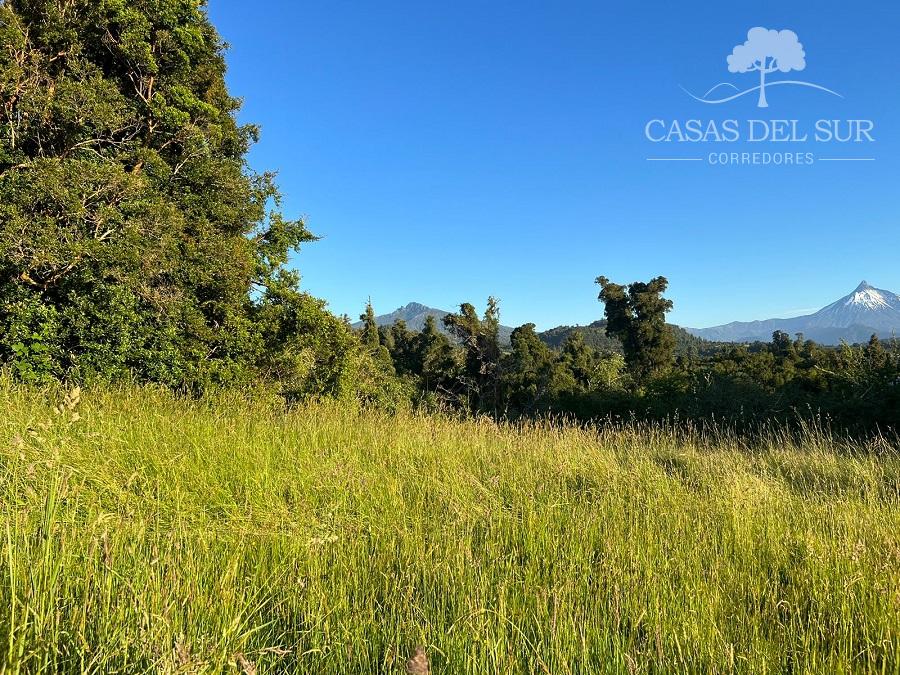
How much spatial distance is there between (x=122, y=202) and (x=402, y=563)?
31.0 ft

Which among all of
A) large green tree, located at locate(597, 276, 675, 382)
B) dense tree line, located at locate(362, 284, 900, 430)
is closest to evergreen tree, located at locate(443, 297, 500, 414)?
dense tree line, located at locate(362, 284, 900, 430)

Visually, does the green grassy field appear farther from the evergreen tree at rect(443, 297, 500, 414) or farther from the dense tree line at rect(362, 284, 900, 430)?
the evergreen tree at rect(443, 297, 500, 414)

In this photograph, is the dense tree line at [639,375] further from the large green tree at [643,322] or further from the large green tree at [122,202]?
the large green tree at [122,202]

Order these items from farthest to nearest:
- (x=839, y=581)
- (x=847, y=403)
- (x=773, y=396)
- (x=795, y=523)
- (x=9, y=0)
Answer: (x=773, y=396) → (x=847, y=403) → (x=9, y=0) → (x=795, y=523) → (x=839, y=581)

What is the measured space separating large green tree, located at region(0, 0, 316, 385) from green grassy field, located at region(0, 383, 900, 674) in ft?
15.2

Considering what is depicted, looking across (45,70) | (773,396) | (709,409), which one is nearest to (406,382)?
(709,409)

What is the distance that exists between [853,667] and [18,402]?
694cm

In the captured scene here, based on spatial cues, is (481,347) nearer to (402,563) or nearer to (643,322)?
(643,322)

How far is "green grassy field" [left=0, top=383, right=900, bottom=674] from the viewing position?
164 cm

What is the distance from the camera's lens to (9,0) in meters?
8.69

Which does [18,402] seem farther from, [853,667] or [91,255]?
[853,667]

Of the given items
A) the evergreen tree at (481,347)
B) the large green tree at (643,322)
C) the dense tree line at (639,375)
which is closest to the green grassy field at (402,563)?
the dense tree line at (639,375)

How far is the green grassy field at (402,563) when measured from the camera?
1637 mm

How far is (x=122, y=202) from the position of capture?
27.9ft
